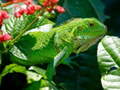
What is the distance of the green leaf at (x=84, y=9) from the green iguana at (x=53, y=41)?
562 millimetres

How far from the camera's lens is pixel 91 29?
1.06 metres

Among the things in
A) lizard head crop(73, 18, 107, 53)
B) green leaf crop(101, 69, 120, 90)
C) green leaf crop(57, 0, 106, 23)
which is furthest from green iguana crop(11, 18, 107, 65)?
green leaf crop(57, 0, 106, 23)

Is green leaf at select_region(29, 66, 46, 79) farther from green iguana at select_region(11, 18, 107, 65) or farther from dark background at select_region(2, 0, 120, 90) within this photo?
dark background at select_region(2, 0, 120, 90)

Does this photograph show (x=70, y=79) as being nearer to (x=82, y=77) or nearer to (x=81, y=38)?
(x=82, y=77)

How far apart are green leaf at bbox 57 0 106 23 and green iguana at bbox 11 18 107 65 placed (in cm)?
56

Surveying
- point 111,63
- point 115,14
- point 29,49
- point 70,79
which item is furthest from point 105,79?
point 115,14

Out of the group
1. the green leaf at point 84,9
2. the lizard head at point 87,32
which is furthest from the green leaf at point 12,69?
the green leaf at point 84,9

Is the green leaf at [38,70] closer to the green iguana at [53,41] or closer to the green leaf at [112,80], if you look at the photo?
the green iguana at [53,41]

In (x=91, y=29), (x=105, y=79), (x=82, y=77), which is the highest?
(x=91, y=29)

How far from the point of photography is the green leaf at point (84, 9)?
1.65 meters

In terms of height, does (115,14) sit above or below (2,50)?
below

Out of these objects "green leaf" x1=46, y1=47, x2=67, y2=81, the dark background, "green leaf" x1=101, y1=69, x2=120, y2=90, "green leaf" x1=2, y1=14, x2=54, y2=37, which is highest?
"green leaf" x1=2, y1=14, x2=54, y2=37

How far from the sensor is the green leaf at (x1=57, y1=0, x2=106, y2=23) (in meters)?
1.65

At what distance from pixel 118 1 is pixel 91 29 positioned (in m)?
0.82
